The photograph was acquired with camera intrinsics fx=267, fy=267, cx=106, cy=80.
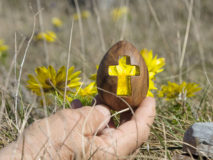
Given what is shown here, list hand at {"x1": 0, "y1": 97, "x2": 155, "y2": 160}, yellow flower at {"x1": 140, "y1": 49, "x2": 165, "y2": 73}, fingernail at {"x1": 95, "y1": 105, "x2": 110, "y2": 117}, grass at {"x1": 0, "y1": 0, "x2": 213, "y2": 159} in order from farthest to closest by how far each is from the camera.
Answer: yellow flower at {"x1": 140, "y1": 49, "x2": 165, "y2": 73} → grass at {"x1": 0, "y1": 0, "x2": 213, "y2": 159} → fingernail at {"x1": 95, "y1": 105, "x2": 110, "y2": 117} → hand at {"x1": 0, "y1": 97, "x2": 155, "y2": 160}

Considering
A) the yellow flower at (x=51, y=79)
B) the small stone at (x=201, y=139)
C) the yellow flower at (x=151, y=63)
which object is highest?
the yellow flower at (x=151, y=63)

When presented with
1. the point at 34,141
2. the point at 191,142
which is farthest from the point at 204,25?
the point at 34,141

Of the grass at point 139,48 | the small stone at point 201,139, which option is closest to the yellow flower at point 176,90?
the grass at point 139,48

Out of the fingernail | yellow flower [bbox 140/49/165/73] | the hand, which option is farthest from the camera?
yellow flower [bbox 140/49/165/73]

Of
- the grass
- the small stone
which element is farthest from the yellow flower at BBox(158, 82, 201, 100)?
the small stone

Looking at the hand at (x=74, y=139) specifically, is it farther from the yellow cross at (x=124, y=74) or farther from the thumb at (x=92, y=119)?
the yellow cross at (x=124, y=74)

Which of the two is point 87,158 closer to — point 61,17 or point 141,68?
point 141,68

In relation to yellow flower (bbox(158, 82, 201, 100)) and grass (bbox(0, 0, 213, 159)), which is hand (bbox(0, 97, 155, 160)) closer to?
grass (bbox(0, 0, 213, 159))
